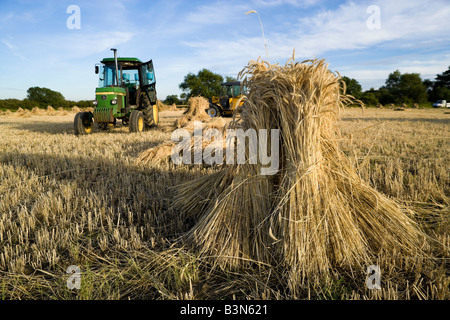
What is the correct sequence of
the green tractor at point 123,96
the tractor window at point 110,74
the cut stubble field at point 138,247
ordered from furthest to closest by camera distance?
the tractor window at point 110,74
the green tractor at point 123,96
the cut stubble field at point 138,247

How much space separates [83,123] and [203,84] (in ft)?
144

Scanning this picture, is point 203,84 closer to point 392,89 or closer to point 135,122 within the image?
point 392,89

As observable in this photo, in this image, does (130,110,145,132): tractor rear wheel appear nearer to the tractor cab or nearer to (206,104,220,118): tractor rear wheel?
the tractor cab

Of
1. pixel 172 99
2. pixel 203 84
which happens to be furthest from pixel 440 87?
pixel 172 99

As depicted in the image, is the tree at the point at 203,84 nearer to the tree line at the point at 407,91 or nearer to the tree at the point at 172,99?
the tree at the point at 172,99

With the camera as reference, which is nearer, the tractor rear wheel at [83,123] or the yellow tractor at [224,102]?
Answer: the tractor rear wheel at [83,123]

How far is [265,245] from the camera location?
167 centimetres

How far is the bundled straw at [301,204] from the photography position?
157 cm

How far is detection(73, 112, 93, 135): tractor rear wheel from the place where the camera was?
7863 mm

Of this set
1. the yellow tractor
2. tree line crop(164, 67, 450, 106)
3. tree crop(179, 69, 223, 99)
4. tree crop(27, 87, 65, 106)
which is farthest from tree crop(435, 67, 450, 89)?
tree crop(27, 87, 65, 106)

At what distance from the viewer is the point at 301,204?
1.59 m

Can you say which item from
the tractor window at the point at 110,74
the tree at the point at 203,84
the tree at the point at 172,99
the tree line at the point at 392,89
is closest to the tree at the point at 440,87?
the tree line at the point at 392,89

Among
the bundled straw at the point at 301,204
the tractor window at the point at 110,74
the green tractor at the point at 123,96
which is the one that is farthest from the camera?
the tractor window at the point at 110,74

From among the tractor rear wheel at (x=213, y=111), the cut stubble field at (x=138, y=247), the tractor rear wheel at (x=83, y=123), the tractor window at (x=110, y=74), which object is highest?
the tractor window at (x=110, y=74)
